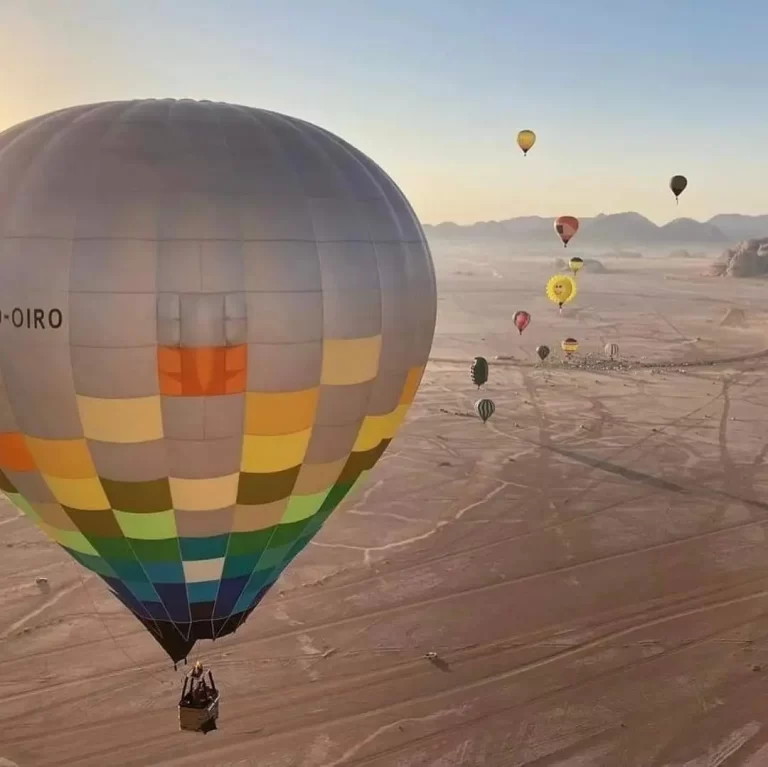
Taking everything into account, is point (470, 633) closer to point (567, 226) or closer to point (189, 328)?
point (189, 328)

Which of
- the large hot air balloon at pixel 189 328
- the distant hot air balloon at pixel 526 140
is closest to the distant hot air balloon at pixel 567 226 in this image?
the distant hot air balloon at pixel 526 140

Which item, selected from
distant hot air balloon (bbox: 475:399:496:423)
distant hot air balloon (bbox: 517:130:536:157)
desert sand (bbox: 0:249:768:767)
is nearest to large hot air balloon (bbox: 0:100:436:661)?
desert sand (bbox: 0:249:768:767)

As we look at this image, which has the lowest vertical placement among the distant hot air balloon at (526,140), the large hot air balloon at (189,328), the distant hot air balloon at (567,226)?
the large hot air balloon at (189,328)

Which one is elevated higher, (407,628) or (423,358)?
(423,358)

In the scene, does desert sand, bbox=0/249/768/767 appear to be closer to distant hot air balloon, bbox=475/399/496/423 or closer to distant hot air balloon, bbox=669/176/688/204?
distant hot air balloon, bbox=475/399/496/423

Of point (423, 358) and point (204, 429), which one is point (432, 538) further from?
point (204, 429)

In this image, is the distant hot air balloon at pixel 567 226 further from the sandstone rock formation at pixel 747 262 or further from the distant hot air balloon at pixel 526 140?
the sandstone rock formation at pixel 747 262

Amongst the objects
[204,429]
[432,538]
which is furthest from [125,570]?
[432,538]
